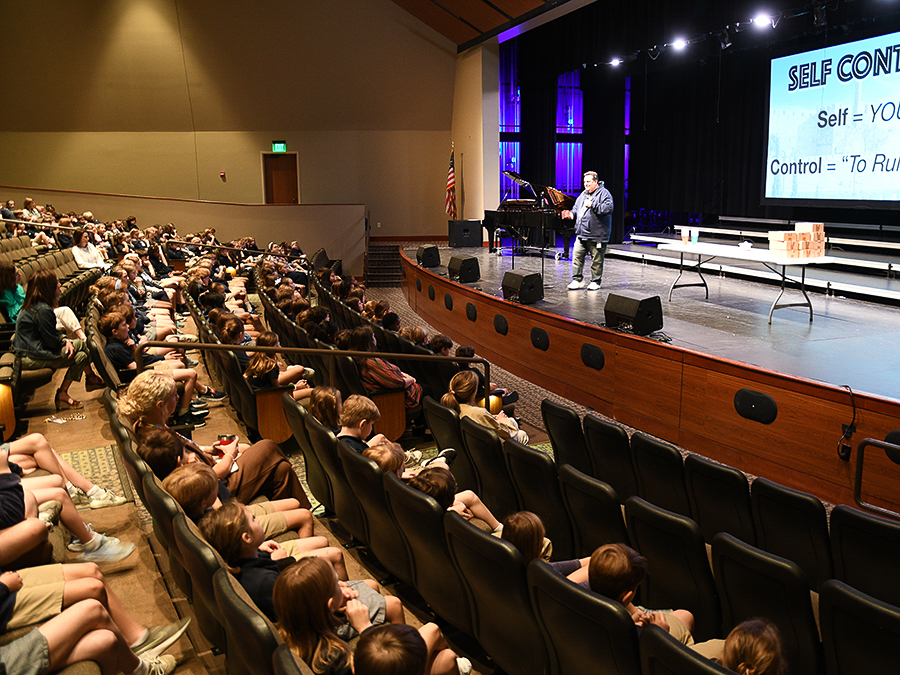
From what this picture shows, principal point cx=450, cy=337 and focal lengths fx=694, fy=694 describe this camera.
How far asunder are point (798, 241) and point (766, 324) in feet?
2.51

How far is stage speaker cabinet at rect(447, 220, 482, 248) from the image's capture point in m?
13.6

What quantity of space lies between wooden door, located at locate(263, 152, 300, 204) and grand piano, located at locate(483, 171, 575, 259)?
643 centimetres

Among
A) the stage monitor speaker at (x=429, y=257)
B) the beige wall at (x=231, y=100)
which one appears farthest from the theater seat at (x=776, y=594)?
the beige wall at (x=231, y=100)

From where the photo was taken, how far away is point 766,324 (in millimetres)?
5898

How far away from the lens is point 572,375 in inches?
242

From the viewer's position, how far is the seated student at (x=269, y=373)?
4.25 meters

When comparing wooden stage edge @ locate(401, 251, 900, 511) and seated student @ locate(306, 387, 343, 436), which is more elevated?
seated student @ locate(306, 387, 343, 436)

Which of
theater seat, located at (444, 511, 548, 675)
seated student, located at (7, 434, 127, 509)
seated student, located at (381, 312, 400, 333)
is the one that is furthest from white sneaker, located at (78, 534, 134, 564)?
seated student, located at (381, 312, 400, 333)

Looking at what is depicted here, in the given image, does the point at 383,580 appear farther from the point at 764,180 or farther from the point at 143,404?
the point at 764,180

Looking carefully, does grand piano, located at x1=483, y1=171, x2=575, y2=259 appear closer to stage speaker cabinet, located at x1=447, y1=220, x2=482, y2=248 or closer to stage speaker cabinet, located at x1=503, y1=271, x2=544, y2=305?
stage speaker cabinet, located at x1=447, y1=220, x2=482, y2=248

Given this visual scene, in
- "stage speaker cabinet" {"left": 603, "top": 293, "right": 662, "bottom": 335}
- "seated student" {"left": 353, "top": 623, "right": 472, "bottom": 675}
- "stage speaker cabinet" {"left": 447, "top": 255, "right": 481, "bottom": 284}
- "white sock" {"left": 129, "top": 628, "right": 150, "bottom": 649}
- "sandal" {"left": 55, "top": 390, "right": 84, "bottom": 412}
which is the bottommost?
"white sock" {"left": 129, "top": 628, "right": 150, "bottom": 649}

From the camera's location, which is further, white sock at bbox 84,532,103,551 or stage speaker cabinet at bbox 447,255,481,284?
stage speaker cabinet at bbox 447,255,481,284

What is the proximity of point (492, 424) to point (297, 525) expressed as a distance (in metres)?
1.30

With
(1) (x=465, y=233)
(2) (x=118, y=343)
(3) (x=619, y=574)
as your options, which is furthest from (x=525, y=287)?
(1) (x=465, y=233)
